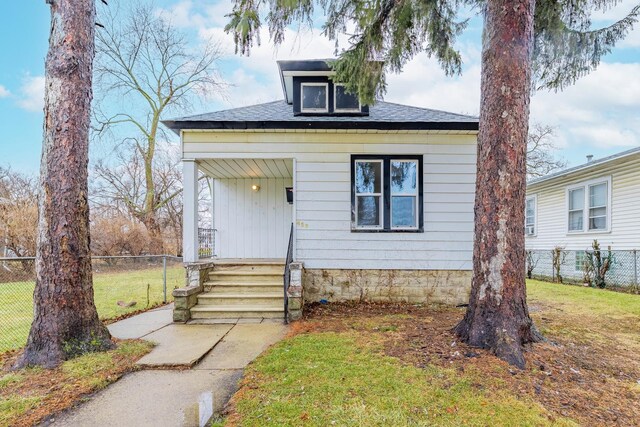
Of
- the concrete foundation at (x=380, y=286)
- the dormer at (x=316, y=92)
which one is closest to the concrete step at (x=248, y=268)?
the concrete foundation at (x=380, y=286)

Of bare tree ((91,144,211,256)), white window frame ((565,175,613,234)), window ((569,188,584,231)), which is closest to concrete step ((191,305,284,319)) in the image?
white window frame ((565,175,613,234))

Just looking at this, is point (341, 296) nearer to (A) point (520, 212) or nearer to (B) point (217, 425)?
(A) point (520, 212)

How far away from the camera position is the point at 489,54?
12.9ft

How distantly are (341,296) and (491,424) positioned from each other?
432cm

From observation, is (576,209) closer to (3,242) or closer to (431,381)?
(431,381)

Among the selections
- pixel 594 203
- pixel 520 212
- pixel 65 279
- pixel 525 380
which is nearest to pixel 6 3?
pixel 65 279

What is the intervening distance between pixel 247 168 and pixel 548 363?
651cm

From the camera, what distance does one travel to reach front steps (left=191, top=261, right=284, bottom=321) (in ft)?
18.9

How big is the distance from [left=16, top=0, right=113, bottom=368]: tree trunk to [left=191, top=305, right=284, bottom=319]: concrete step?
5.80 ft

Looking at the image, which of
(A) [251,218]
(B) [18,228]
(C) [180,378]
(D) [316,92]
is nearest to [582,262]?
(D) [316,92]

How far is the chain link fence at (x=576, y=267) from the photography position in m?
8.61

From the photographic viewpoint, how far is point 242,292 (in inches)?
245

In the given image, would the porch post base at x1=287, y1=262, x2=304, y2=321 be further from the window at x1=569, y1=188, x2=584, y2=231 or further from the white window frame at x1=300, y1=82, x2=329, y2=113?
the window at x1=569, y1=188, x2=584, y2=231

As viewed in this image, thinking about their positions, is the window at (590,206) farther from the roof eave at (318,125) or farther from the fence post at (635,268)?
the roof eave at (318,125)
